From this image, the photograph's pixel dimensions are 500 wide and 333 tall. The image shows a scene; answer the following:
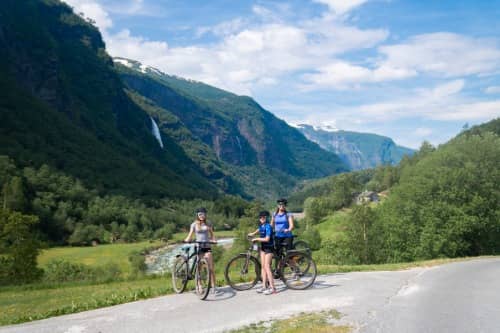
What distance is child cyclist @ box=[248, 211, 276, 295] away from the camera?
12.7 metres

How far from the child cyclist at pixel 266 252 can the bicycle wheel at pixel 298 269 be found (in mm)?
690

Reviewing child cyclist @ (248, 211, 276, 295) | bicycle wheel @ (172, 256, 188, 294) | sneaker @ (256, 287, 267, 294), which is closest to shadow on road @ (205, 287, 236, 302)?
sneaker @ (256, 287, 267, 294)

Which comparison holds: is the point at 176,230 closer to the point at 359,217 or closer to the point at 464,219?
the point at 359,217

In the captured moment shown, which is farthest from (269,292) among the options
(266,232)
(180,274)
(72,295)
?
(72,295)

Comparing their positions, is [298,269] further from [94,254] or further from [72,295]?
[94,254]

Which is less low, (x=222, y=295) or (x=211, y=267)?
(x=211, y=267)

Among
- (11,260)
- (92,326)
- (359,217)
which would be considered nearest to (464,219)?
(359,217)

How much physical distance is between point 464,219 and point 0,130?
14545cm

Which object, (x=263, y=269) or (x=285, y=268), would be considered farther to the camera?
(x=285, y=268)

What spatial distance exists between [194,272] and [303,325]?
516 centimetres

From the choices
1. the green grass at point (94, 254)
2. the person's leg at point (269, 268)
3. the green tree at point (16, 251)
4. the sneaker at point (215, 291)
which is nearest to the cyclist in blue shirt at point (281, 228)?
the person's leg at point (269, 268)

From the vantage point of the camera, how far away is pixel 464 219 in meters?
35.2

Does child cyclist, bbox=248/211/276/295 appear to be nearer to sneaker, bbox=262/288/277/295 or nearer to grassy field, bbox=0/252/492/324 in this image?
sneaker, bbox=262/288/277/295

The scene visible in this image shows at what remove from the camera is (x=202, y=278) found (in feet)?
42.8
